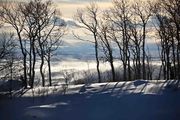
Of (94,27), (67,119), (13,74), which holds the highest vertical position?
(94,27)

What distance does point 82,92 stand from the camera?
34156 mm

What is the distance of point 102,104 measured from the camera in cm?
3130

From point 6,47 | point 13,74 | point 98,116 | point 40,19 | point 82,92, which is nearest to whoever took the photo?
point 98,116

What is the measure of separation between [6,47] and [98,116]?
1381 centimetres

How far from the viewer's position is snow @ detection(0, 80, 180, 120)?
2973 centimetres

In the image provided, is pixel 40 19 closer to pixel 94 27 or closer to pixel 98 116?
pixel 94 27

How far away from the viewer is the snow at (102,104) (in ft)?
97.6

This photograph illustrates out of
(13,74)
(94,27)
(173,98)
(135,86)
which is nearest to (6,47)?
(13,74)

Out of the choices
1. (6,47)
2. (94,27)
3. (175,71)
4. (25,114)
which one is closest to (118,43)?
(94,27)

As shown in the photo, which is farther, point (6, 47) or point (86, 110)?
point (6, 47)

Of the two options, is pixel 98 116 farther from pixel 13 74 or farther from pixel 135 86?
pixel 13 74

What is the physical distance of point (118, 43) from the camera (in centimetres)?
6538

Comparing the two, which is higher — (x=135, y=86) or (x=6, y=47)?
(x=6, y=47)

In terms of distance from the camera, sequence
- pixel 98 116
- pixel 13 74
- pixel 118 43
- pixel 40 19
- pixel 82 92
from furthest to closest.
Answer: pixel 118 43 → pixel 40 19 → pixel 13 74 → pixel 82 92 → pixel 98 116
